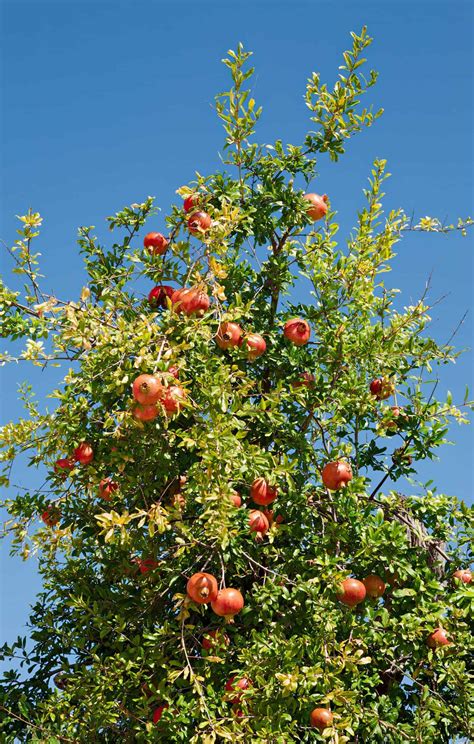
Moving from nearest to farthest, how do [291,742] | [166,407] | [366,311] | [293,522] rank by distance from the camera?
[291,742], [166,407], [293,522], [366,311]

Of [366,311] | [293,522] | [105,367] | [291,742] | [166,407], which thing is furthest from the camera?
[366,311]

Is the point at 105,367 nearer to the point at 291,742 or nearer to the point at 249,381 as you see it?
the point at 249,381

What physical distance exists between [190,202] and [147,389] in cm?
171

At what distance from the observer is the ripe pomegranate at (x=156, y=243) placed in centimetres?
562

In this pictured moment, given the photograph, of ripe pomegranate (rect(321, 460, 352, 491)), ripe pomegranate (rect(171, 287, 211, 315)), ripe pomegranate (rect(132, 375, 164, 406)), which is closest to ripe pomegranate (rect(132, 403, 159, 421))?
ripe pomegranate (rect(132, 375, 164, 406))

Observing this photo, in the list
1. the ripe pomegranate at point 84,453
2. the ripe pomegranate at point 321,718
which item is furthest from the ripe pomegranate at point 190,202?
the ripe pomegranate at point 321,718

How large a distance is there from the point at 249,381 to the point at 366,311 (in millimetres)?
1227

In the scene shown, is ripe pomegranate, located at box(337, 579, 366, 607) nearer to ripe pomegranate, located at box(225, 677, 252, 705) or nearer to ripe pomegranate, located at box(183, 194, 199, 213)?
ripe pomegranate, located at box(225, 677, 252, 705)

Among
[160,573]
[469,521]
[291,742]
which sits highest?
[469,521]

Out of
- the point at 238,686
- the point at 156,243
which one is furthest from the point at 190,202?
the point at 238,686

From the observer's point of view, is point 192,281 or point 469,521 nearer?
point 192,281

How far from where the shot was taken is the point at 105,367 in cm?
482

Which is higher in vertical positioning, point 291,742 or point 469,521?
point 469,521

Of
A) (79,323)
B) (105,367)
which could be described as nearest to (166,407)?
(105,367)
